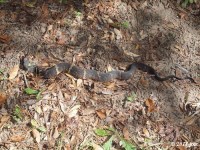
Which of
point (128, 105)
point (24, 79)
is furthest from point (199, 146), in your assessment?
point (24, 79)

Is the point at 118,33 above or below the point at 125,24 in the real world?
below

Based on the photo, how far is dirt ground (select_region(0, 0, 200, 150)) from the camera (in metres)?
4.63

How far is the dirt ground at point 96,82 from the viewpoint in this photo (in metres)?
4.63

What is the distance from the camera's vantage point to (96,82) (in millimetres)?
5324

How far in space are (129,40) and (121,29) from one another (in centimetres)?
28

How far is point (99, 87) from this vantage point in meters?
5.27

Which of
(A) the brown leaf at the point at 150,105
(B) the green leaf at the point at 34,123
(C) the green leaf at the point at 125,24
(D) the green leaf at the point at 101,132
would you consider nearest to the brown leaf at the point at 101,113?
(D) the green leaf at the point at 101,132

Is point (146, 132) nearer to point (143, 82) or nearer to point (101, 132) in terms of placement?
point (101, 132)

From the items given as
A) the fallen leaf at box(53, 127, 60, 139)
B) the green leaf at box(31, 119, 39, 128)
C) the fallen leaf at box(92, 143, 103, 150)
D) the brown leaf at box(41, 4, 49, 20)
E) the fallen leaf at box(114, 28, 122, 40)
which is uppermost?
the brown leaf at box(41, 4, 49, 20)

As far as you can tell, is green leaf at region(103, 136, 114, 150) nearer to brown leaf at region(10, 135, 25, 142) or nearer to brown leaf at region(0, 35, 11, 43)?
brown leaf at region(10, 135, 25, 142)

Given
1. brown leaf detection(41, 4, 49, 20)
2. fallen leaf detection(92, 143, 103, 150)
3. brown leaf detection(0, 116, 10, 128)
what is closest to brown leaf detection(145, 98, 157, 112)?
fallen leaf detection(92, 143, 103, 150)

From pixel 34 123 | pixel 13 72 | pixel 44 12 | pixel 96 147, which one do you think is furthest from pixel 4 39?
pixel 96 147

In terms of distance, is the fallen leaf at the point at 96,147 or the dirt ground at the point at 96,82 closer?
the fallen leaf at the point at 96,147

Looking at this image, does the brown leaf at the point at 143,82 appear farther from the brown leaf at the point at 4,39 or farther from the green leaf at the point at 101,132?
the brown leaf at the point at 4,39
